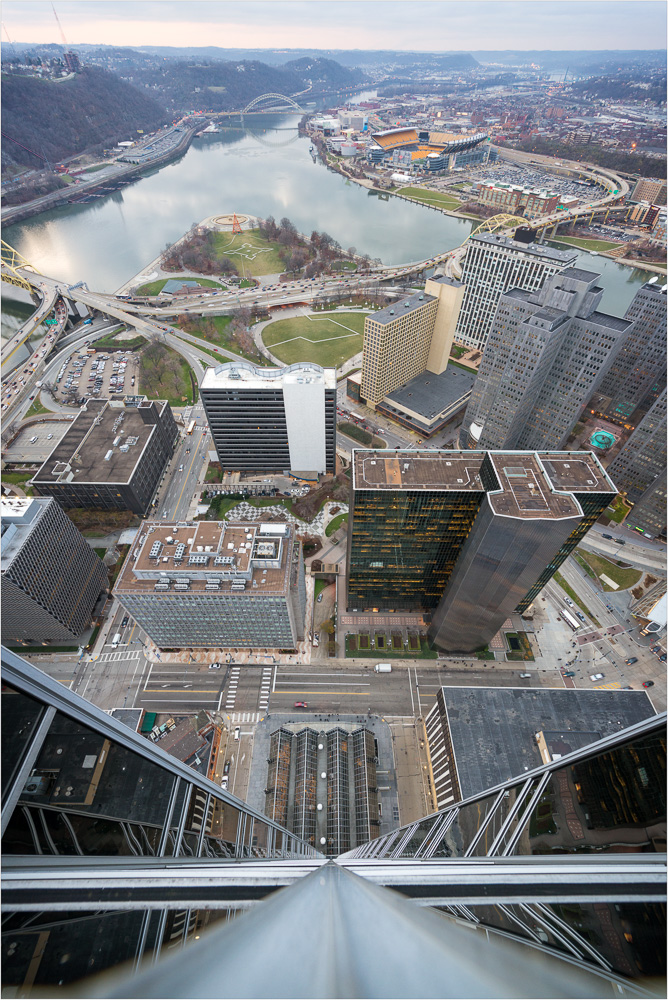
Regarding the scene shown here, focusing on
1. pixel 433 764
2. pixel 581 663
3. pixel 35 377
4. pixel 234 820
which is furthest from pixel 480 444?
pixel 35 377

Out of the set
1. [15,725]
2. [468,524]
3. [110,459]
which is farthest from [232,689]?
[15,725]

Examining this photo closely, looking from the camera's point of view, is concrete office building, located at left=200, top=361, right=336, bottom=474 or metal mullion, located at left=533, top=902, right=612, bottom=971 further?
concrete office building, located at left=200, top=361, right=336, bottom=474

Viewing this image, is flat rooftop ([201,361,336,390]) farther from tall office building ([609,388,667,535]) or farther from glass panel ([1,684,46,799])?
glass panel ([1,684,46,799])

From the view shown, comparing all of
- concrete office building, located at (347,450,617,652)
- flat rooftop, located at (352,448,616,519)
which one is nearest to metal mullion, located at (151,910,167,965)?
concrete office building, located at (347,450,617,652)

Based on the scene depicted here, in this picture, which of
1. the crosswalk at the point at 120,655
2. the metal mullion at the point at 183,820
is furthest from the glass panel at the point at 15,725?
the crosswalk at the point at 120,655

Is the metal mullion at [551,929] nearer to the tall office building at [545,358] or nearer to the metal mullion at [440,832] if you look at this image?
the metal mullion at [440,832]

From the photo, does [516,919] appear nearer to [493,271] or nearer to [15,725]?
[15,725]
